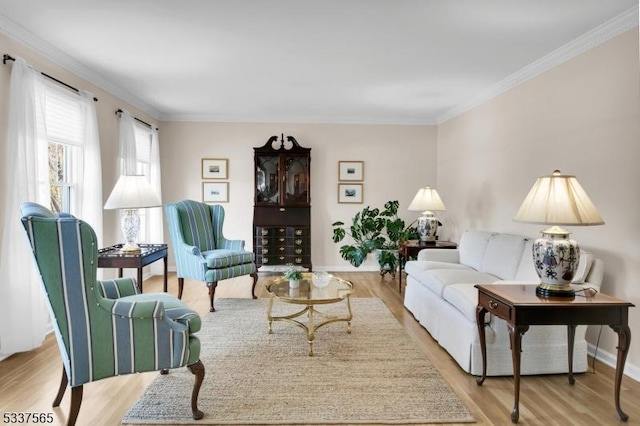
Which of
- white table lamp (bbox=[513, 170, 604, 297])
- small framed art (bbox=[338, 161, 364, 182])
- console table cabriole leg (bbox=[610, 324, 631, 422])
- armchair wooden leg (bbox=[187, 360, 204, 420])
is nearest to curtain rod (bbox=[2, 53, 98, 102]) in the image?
armchair wooden leg (bbox=[187, 360, 204, 420])

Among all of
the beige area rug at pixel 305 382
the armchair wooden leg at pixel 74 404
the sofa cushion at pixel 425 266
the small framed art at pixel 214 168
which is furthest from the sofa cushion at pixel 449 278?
the small framed art at pixel 214 168

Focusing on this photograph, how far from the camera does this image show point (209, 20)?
9.45 ft

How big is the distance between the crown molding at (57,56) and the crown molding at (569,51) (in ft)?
14.3

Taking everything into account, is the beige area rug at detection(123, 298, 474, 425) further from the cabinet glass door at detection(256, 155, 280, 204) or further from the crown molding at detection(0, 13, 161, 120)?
the crown molding at detection(0, 13, 161, 120)

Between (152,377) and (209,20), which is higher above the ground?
(209,20)

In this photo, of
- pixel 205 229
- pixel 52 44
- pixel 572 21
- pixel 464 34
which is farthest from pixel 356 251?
pixel 52 44

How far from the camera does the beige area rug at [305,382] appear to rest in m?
2.20

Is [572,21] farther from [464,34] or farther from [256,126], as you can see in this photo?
[256,126]

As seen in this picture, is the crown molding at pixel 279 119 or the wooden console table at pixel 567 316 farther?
the crown molding at pixel 279 119

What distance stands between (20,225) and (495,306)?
3443 mm

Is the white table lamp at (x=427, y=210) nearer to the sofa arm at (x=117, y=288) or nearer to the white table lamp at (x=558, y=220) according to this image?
the white table lamp at (x=558, y=220)

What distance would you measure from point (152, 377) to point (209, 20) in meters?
2.57

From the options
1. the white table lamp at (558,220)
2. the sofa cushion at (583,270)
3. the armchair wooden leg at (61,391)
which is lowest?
the armchair wooden leg at (61,391)

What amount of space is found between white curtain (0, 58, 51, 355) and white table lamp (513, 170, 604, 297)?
11.6 ft
